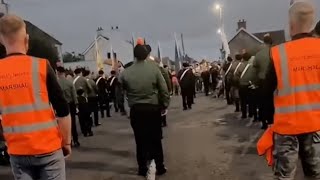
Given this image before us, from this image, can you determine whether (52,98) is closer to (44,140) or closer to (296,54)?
(44,140)

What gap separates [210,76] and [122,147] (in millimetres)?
22192

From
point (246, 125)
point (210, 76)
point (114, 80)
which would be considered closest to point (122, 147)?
point (246, 125)

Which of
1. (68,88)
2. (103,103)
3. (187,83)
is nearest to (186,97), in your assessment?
(187,83)

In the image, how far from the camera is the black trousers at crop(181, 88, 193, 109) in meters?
23.2

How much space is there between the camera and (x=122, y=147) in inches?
509

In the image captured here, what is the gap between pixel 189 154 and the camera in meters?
10.9

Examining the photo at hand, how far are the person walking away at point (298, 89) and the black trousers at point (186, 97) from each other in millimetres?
18284

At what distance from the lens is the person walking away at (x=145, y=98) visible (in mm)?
8367

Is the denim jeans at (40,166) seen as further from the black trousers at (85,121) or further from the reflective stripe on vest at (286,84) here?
the black trousers at (85,121)

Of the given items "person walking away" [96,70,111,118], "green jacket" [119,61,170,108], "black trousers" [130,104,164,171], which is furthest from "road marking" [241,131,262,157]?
"person walking away" [96,70,111,118]

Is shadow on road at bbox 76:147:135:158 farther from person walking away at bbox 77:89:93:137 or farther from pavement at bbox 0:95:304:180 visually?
person walking away at bbox 77:89:93:137

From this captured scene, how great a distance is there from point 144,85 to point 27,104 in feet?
13.3

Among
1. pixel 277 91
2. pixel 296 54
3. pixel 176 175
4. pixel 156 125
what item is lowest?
pixel 176 175

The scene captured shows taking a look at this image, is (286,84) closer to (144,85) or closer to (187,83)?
(144,85)
